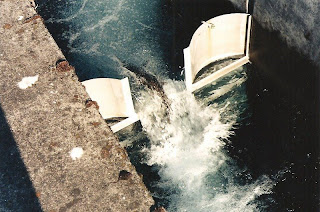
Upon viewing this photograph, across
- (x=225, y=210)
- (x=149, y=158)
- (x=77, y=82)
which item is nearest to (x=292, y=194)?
(x=225, y=210)

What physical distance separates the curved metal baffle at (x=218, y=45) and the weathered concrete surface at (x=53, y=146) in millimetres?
3546

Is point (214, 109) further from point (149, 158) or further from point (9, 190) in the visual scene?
point (9, 190)

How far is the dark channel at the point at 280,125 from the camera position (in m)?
6.13

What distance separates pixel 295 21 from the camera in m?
6.21

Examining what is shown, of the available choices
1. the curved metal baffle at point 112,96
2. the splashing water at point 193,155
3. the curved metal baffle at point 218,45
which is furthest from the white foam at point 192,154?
the curved metal baffle at point 112,96

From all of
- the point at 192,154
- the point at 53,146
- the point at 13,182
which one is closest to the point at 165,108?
the point at 192,154

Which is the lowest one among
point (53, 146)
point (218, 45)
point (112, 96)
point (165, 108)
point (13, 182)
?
point (165, 108)

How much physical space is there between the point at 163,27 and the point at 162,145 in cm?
378

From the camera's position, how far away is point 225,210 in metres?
5.88

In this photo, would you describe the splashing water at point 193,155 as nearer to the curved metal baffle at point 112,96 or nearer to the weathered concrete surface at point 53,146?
the curved metal baffle at point 112,96

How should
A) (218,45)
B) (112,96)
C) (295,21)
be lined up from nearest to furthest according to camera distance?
(112,96) → (295,21) → (218,45)

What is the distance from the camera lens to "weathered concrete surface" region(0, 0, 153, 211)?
2.85m

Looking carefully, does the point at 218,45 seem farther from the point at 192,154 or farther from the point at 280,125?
the point at 192,154

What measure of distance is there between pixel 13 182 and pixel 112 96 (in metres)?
3.12
